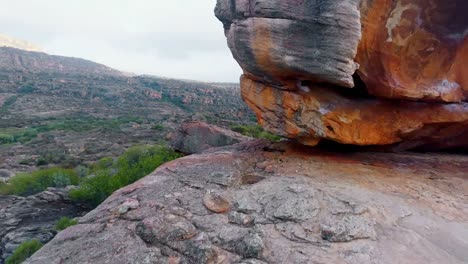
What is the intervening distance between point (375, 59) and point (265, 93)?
262 cm

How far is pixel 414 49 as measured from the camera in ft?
26.2

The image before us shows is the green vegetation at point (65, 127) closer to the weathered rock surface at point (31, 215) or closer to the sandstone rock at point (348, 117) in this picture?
the weathered rock surface at point (31, 215)

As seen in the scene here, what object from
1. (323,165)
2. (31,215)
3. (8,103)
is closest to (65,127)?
(8,103)

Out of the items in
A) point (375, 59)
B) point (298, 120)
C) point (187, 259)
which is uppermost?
point (375, 59)

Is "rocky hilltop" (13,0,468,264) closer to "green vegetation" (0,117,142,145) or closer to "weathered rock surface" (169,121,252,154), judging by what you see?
"weathered rock surface" (169,121,252,154)

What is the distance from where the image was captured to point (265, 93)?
29.5 ft

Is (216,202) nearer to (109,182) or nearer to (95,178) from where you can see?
(109,182)

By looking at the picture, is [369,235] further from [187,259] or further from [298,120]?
[298,120]

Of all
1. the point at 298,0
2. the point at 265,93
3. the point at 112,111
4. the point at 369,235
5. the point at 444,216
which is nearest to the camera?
the point at 369,235

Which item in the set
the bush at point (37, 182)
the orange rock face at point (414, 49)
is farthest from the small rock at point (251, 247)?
the bush at point (37, 182)

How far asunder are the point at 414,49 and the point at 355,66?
1899mm

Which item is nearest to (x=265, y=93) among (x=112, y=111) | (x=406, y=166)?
(x=406, y=166)

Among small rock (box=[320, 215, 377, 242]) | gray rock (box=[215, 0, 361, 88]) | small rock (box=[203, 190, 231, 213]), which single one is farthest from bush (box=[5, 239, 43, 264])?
small rock (box=[320, 215, 377, 242])

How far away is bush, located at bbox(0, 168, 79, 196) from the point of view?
1878 centimetres
